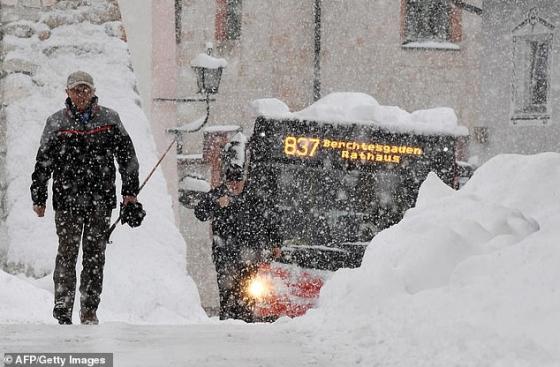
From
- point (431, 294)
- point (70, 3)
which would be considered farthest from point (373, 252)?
point (70, 3)

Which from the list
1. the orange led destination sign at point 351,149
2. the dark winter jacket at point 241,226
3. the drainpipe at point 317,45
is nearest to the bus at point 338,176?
the orange led destination sign at point 351,149

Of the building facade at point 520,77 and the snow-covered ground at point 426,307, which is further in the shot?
the building facade at point 520,77

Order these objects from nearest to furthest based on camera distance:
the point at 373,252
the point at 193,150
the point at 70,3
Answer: the point at 373,252 < the point at 70,3 < the point at 193,150

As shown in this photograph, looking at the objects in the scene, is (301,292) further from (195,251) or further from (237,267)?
(195,251)

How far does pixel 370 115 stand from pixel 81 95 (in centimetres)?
743

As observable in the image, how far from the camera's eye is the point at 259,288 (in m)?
10.9

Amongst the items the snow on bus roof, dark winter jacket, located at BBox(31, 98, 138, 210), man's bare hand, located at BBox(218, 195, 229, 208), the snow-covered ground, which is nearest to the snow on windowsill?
the snow on bus roof

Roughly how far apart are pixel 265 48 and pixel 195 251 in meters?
5.11

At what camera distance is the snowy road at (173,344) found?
5422 mm

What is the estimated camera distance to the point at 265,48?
26562 millimetres

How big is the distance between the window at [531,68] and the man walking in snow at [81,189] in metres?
17.0

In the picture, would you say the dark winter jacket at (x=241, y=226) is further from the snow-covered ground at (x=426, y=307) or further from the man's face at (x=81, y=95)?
the man's face at (x=81, y=95)

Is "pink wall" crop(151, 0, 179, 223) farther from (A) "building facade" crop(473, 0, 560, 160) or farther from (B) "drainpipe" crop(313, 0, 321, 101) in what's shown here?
(A) "building facade" crop(473, 0, 560, 160)

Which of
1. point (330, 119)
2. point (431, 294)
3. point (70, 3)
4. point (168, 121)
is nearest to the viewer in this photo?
point (431, 294)
